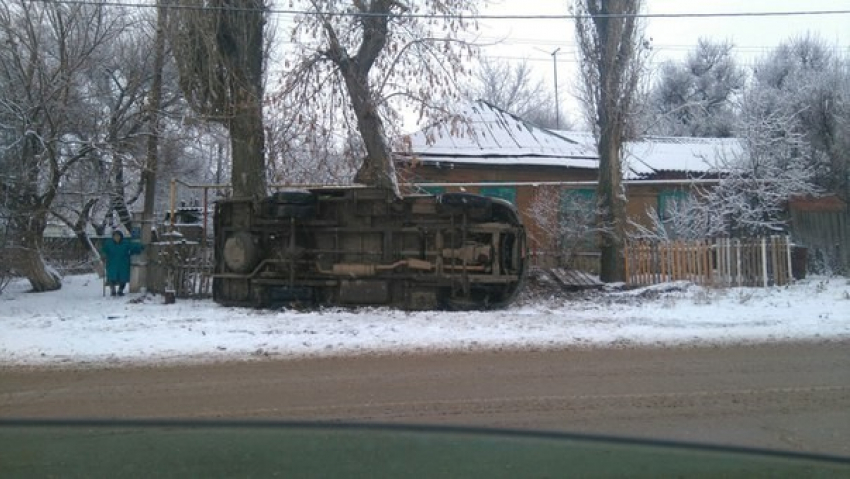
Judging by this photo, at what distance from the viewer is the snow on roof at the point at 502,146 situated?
20875mm

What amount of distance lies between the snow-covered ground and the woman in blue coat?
2.59 ft

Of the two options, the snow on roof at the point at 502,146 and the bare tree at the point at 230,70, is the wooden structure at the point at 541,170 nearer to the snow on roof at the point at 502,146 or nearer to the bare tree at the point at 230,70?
the snow on roof at the point at 502,146

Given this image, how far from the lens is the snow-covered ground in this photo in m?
9.55

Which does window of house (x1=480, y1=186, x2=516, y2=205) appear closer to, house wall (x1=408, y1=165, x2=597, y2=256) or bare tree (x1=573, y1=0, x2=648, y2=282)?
house wall (x1=408, y1=165, x2=597, y2=256)

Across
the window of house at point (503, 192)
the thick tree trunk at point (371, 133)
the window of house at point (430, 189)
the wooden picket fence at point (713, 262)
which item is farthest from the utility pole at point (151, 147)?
the wooden picket fence at point (713, 262)

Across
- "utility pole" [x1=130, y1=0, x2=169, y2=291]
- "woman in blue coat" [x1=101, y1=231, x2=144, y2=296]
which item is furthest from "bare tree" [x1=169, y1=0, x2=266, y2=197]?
"woman in blue coat" [x1=101, y1=231, x2=144, y2=296]

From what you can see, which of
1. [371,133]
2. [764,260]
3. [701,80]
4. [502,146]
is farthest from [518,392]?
[701,80]

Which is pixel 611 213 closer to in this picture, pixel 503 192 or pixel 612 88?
pixel 612 88

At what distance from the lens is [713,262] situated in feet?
52.7

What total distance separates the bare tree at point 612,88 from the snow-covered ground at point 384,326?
1993 millimetres

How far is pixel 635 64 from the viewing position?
56.1ft

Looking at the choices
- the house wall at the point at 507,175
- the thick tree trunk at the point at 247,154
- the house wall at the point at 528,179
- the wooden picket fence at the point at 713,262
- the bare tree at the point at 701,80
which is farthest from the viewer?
the bare tree at the point at 701,80

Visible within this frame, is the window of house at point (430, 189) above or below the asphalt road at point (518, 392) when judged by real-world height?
above

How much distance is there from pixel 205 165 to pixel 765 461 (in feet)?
88.6
